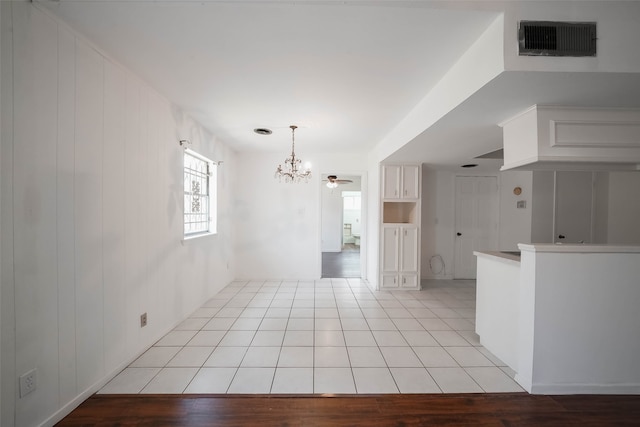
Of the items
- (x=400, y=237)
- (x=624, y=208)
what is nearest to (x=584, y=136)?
(x=400, y=237)

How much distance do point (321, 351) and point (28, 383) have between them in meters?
1.97

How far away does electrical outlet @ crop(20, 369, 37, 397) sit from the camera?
1410 millimetres

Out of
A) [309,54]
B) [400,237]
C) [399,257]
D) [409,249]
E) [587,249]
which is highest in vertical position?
[309,54]

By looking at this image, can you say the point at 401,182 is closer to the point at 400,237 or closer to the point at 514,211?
the point at 400,237

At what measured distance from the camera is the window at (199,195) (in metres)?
3.52

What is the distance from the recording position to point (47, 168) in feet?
5.07

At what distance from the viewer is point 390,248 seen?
182 inches

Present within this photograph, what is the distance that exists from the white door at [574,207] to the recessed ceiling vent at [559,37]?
158 inches

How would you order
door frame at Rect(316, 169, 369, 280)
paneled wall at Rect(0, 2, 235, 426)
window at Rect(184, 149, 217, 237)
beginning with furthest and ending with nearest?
door frame at Rect(316, 169, 369, 280), window at Rect(184, 149, 217, 237), paneled wall at Rect(0, 2, 235, 426)

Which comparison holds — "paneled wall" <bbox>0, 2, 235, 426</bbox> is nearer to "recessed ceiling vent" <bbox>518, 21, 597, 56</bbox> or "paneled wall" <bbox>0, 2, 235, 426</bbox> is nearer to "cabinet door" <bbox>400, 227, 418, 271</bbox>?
"recessed ceiling vent" <bbox>518, 21, 597, 56</bbox>

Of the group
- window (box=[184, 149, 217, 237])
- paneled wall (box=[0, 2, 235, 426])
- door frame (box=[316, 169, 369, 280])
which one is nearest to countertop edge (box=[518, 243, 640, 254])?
paneled wall (box=[0, 2, 235, 426])

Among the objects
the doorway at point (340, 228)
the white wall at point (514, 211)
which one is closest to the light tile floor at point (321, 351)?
the white wall at point (514, 211)

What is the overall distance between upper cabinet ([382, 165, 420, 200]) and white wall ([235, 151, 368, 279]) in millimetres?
767

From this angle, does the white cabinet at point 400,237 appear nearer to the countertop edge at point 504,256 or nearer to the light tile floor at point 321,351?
the light tile floor at point 321,351
